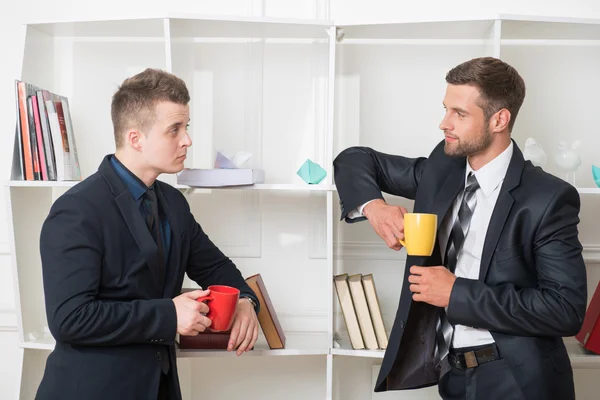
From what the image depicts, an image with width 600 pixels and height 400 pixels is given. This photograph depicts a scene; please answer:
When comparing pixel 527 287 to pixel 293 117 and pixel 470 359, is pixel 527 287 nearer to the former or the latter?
pixel 470 359

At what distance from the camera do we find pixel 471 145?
1994 mm

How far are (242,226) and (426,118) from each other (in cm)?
86

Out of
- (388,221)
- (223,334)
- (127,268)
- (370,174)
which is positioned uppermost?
(370,174)

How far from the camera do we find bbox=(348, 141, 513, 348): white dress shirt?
193 cm

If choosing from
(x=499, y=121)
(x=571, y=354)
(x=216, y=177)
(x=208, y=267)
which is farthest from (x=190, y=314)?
(x=571, y=354)

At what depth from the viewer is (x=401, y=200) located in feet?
9.37

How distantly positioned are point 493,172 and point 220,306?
829 millimetres

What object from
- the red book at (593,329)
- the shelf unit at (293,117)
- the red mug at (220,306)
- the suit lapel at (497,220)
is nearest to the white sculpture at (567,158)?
the shelf unit at (293,117)

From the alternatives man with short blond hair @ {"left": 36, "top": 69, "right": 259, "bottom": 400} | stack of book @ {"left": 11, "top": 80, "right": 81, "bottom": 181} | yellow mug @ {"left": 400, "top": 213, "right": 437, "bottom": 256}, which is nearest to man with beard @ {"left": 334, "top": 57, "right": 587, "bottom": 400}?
yellow mug @ {"left": 400, "top": 213, "right": 437, "bottom": 256}

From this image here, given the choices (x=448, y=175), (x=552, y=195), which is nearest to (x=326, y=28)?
(x=448, y=175)

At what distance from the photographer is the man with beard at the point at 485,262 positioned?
5.91 feet

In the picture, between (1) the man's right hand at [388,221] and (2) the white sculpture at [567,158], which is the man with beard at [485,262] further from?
(2) the white sculpture at [567,158]

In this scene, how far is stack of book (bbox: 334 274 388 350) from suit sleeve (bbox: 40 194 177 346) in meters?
0.81

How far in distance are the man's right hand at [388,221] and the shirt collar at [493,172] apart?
228 mm
